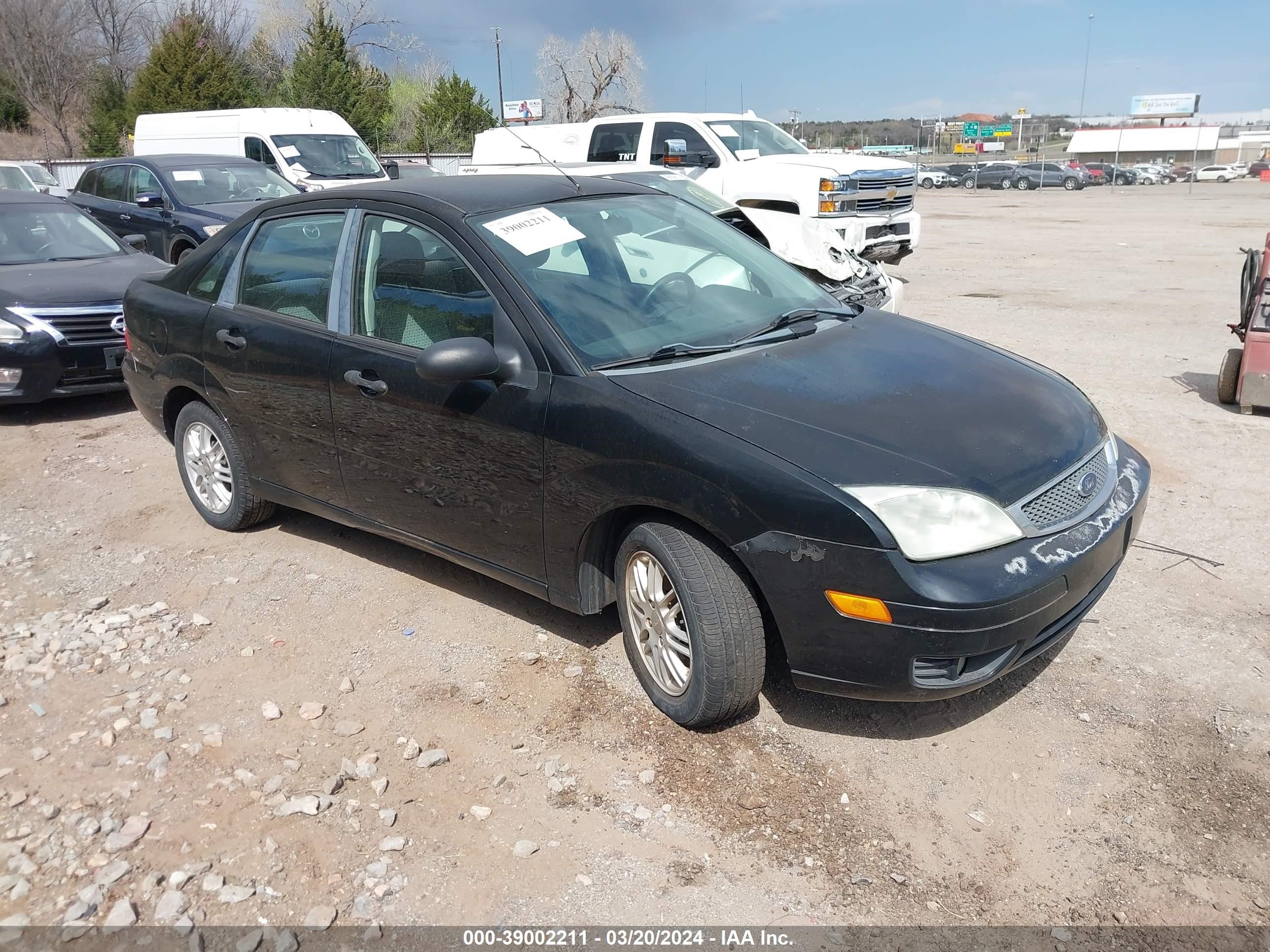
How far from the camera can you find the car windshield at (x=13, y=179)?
57.1ft

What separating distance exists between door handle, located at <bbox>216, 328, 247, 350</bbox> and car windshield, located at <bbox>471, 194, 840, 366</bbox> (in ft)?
4.79

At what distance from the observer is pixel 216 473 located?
5207 mm

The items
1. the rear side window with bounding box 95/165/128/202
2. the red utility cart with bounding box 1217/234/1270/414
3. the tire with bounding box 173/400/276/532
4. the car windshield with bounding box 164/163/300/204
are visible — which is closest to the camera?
the tire with bounding box 173/400/276/532

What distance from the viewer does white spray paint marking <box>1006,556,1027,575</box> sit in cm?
291

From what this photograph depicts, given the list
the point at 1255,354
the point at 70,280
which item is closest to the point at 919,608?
the point at 1255,354

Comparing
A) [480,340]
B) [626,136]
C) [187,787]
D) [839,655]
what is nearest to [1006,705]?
[839,655]

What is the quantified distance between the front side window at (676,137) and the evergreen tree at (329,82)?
94.6ft

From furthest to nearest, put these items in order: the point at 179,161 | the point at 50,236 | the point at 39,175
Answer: the point at 39,175 < the point at 179,161 < the point at 50,236

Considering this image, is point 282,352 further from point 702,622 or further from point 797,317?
point 702,622

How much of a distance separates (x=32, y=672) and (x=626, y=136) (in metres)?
11.4

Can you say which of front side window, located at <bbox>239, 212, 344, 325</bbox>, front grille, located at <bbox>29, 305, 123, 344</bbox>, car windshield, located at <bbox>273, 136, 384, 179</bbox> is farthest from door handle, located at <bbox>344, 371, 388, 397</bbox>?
car windshield, located at <bbox>273, 136, 384, 179</bbox>

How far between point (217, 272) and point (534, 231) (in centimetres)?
194

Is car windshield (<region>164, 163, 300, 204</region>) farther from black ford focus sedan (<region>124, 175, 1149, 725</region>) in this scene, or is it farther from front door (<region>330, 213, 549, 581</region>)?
front door (<region>330, 213, 549, 581</region>)

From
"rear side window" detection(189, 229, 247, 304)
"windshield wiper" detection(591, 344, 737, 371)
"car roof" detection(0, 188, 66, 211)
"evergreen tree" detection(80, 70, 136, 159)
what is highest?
"evergreen tree" detection(80, 70, 136, 159)
